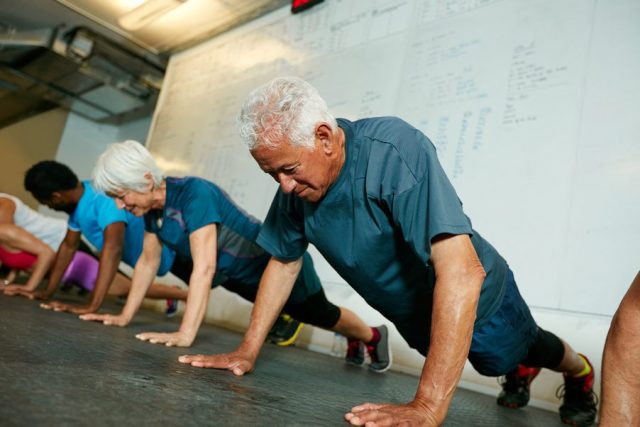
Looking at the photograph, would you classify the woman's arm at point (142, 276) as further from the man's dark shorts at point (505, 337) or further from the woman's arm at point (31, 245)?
the man's dark shorts at point (505, 337)

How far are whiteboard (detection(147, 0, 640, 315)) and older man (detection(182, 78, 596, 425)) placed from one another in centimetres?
69

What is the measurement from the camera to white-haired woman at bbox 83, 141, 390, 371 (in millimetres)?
1840

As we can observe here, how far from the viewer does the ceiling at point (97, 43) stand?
475 cm

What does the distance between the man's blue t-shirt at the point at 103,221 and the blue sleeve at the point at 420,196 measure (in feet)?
6.19

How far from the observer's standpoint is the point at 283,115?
3.51ft

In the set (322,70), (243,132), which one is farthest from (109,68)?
(243,132)

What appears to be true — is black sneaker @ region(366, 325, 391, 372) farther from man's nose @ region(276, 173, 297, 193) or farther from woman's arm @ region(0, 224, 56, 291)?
woman's arm @ region(0, 224, 56, 291)

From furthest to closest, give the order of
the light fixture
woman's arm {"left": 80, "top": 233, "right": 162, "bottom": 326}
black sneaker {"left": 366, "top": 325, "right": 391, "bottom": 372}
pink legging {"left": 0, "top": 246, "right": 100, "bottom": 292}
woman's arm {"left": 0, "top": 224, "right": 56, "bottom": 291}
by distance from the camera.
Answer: the light fixture
pink legging {"left": 0, "top": 246, "right": 100, "bottom": 292}
woman's arm {"left": 0, "top": 224, "right": 56, "bottom": 291}
black sneaker {"left": 366, "top": 325, "right": 391, "bottom": 372}
woman's arm {"left": 80, "top": 233, "right": 162, "bottom": 326}

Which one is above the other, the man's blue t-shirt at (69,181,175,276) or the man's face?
the man's face

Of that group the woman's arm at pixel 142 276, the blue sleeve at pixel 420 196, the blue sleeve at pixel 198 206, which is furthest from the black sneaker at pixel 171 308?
the blue sleeve at pixel 420 196

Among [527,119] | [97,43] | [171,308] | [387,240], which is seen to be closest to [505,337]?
[387,240]

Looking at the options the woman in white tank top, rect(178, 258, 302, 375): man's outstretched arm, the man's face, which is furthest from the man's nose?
the woman in white tank top

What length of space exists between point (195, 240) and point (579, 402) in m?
1.56

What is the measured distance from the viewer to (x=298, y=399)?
3.71ft
